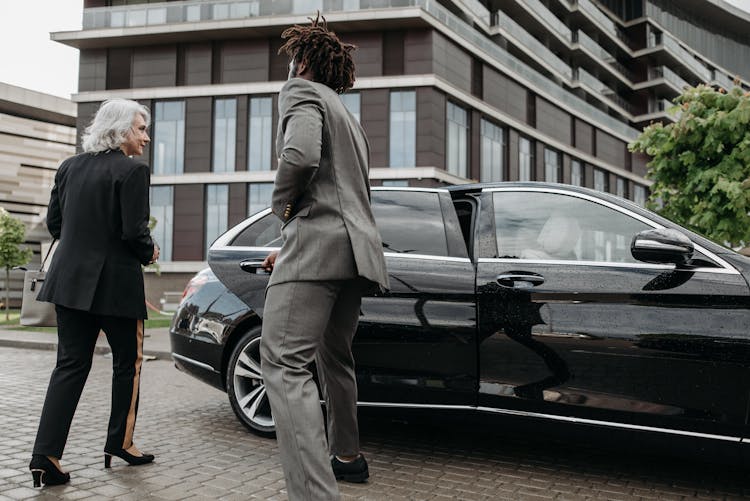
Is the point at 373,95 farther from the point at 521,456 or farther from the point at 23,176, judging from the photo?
the point at 23,176

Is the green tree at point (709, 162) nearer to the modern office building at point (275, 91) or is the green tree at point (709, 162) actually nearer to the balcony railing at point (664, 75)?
the modern office building at point (275, 91)

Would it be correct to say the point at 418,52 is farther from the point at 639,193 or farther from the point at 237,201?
the point at 639,193

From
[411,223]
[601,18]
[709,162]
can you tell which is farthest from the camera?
[601,18]

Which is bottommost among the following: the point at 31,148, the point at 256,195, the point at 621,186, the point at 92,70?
the point at 256,195

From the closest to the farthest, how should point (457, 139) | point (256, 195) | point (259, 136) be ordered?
point (457, 139) < point (256, 195) < point (259, 136)

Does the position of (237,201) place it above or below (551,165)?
below

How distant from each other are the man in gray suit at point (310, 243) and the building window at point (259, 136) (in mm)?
28904

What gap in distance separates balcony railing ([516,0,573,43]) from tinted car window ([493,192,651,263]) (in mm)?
35584

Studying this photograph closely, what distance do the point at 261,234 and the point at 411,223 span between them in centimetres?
100

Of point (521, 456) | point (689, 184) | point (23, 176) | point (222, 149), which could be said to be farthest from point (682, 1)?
point (521, 456)

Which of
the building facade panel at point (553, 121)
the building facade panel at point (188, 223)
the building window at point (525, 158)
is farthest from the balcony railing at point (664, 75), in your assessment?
the building facade panel at point (188, 223)

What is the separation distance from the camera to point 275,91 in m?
30.6

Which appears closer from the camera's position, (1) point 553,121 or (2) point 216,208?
(2) point 216,208

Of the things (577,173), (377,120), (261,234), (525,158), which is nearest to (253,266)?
(261,234)
